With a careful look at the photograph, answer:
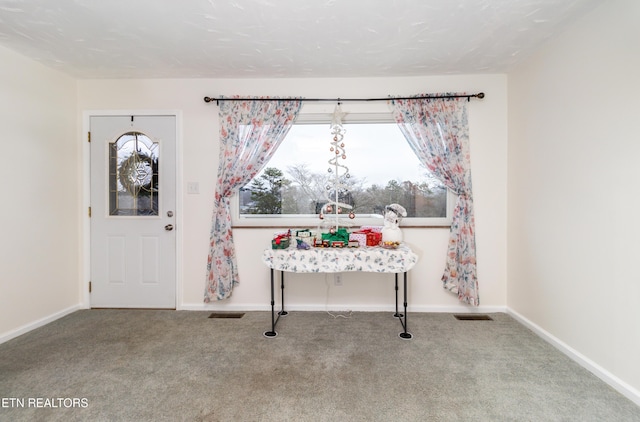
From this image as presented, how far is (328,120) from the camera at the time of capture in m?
3.09

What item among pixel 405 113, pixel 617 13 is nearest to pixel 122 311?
pixel 405 113

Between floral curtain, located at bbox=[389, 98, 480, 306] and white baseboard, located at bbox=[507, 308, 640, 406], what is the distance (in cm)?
58

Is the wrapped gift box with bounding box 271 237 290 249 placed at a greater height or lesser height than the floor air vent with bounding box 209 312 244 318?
greater

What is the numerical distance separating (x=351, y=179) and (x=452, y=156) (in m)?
1.06

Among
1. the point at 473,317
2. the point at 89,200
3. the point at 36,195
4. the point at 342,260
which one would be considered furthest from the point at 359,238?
the point at 36,195

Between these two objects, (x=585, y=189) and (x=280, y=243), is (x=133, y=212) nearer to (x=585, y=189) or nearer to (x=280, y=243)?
(x=280, y=243)

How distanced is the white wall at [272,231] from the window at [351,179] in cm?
29

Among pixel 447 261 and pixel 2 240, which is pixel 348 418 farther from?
pixel 2 240

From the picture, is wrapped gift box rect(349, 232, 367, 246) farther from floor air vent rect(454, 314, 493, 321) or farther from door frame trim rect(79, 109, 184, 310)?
door frame trim rect(79, 109, 184, 310)

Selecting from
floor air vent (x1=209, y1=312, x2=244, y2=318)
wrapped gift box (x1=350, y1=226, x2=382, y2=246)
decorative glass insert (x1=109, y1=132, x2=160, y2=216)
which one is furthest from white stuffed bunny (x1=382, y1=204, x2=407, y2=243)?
decorative glass insert (x1=109, y1=132, x2=160, y2=216)

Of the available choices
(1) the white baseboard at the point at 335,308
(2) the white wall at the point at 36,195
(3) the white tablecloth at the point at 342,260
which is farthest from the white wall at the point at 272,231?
(3) the white tablecloth at the point at 342,260

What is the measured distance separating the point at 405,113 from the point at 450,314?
7.08 feet

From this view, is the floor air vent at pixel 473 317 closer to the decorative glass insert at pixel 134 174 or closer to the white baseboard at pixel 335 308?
the white baseboard at pixel 335 308

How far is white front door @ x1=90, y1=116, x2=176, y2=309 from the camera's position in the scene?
3070 millimetres
